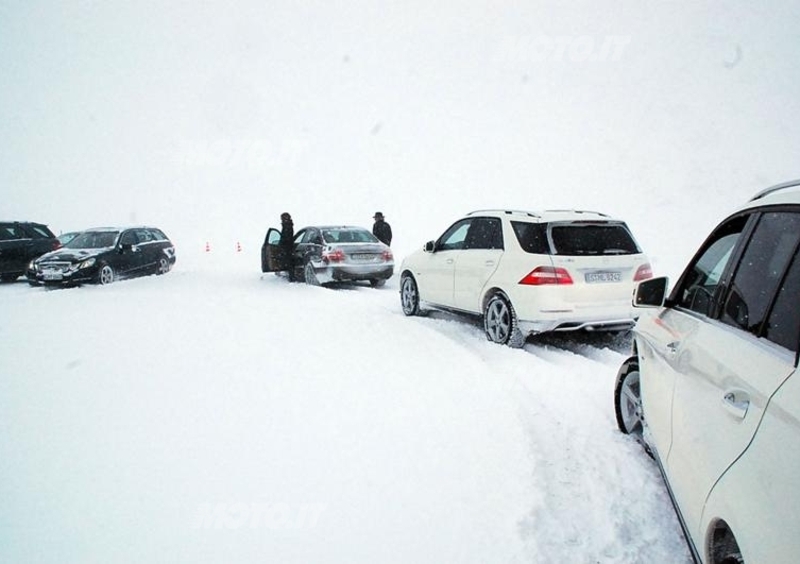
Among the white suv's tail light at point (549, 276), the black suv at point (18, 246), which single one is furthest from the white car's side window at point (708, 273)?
the black suv at point (18, 246)

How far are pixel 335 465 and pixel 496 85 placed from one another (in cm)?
13175

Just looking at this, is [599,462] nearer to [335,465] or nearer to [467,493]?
[467,493]

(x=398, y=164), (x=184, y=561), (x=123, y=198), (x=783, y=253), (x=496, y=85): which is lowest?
(x=184, y=561)

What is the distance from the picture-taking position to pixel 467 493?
2945mm

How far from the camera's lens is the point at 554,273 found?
551 cm

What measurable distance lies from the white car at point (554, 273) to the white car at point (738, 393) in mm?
2665

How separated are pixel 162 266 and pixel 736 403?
1639 centimetres

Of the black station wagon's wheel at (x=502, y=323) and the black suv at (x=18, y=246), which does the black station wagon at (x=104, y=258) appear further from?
the black station wagon's wheel at (x=502, y=323)

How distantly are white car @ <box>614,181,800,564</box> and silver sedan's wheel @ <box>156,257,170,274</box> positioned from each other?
50.8 ft

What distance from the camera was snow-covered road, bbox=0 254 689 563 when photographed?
2568mm

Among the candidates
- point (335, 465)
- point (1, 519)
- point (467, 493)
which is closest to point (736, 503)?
point (467, 493)

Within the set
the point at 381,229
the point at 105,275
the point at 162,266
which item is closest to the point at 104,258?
the point at 105,275

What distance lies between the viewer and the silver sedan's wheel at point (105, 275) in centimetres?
1269

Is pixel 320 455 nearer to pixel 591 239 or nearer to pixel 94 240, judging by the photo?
pixel 591 239
